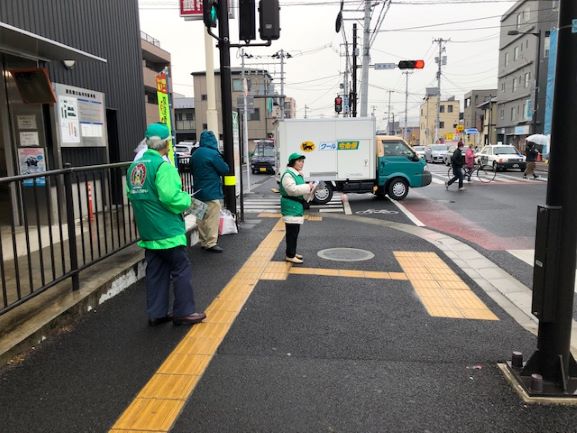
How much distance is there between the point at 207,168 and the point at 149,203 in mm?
3281

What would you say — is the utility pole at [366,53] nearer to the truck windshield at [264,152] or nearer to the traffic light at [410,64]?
the traffic light at [410,64]

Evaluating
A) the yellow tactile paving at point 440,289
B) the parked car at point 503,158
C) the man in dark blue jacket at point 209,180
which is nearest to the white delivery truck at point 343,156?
the man in dark blue jacket at point 209,180

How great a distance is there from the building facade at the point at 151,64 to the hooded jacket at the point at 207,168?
35641 mm

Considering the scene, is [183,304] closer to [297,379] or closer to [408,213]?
[297,379]

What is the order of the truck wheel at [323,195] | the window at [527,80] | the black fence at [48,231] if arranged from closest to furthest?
the black fence at [48,231] < the truck wheel at [323,195] < the window at [527,80]

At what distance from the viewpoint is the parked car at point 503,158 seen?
27.3 meters

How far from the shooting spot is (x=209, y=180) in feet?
24.2

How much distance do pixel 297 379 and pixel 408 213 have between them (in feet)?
31.3

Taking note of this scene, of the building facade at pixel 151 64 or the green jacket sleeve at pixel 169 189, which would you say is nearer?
the green jacket sleeve at pixel 169 189

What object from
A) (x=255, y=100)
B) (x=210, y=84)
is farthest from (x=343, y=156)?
(x=255, y=100)

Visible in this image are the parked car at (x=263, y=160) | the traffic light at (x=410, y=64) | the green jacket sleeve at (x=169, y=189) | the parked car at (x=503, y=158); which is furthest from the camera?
the parked car at (x=263, y=160)

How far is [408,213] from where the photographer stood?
12.4m

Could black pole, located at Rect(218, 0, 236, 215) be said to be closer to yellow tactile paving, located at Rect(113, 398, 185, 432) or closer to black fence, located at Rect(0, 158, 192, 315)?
black fence, located at Rect(0, 158, 192, 315)

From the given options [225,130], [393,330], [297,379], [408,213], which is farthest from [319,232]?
[297,379]
